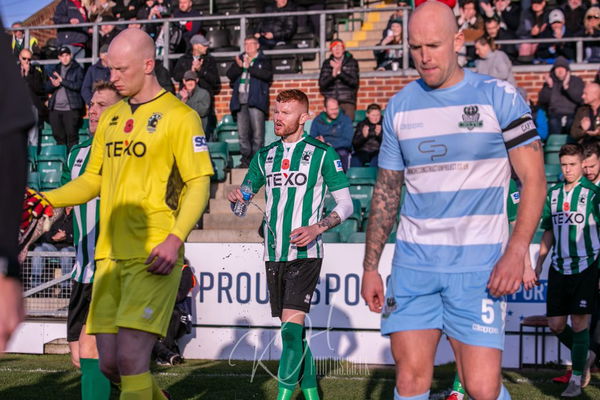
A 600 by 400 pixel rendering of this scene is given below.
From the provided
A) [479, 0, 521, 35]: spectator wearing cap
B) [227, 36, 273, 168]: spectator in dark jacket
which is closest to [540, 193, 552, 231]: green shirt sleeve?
[227, 36, 273, 168]: spectator in dark jacket

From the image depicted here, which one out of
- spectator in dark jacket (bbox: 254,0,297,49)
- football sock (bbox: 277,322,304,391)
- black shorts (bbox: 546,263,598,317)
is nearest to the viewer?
football sock (bbox: 277,322,304,391)

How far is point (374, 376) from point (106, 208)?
476cm

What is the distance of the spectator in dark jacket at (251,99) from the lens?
13.8m

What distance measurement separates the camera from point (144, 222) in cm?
474

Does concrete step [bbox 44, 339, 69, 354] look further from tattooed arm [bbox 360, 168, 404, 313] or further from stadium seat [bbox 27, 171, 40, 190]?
tattooed arm [bbox 360, 168, 404, 313]

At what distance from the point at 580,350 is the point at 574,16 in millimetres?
8456

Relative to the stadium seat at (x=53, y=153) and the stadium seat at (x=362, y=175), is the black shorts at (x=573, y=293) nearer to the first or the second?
the stadium seat at (x=362, y=175)

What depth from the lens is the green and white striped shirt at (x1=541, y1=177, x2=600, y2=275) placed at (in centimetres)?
838

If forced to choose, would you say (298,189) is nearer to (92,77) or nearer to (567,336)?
(567,336)

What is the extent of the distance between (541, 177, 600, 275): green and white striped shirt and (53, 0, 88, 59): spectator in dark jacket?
37.2ft

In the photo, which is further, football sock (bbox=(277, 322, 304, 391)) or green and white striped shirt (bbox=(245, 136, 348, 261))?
green and white striped shirt (bbox=(245, 136, 348, 261))

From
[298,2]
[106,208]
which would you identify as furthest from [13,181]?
[298,2]

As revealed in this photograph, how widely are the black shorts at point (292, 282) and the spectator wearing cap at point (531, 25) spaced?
951 centimetres

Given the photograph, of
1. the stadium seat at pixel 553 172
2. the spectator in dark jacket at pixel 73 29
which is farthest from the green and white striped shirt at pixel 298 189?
the spectator in dark jacket at pixel 73 29
